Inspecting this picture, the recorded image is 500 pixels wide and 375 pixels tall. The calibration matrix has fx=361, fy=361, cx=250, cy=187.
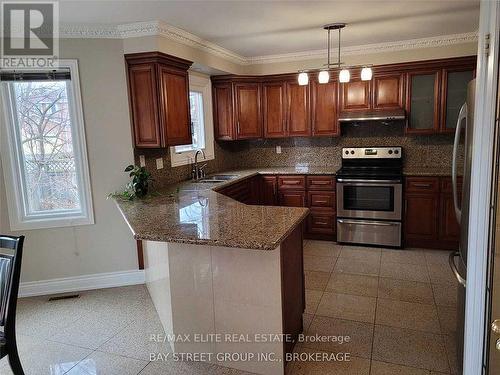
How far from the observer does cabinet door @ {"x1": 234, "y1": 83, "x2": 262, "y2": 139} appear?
4973 mm

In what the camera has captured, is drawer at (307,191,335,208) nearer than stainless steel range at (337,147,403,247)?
No

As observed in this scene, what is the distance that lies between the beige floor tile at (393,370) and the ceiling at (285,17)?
2669 mm

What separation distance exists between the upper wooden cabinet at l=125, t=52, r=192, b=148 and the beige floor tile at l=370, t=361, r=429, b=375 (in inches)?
99.5

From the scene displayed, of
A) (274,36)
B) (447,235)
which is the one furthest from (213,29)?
(447,235)

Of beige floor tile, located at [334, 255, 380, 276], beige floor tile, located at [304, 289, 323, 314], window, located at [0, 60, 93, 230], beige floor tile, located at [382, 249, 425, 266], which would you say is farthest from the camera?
beige floor tile, located at [382, 249, 425, 266]

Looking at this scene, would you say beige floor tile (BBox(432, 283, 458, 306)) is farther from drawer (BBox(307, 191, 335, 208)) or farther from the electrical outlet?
the electrical outlet

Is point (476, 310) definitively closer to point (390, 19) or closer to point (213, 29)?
point (390, 19)

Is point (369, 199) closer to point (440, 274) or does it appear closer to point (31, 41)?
Result: point (440, 274)

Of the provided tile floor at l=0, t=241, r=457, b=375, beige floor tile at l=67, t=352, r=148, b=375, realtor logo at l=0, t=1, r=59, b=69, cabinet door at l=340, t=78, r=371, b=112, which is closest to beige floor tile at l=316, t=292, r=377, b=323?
tile floor at l=0, t=241, r=457, b=375

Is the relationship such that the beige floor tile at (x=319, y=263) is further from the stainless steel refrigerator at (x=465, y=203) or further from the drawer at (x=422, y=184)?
the stainless steel refrigerator at (x=465, y=203)

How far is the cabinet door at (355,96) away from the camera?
460cm

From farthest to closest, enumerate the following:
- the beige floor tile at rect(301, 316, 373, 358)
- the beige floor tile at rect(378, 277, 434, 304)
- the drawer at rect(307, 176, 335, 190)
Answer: the drawer at rect(307, 176, 335, 190) < the beige floor tile at rect(378, 277, 434, 304) < the beige floor tile at rect(301, 316, 373, 358)

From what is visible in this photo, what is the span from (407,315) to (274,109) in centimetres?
318

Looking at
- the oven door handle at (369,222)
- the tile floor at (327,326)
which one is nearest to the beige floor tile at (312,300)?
the tile floor at (327,326)
